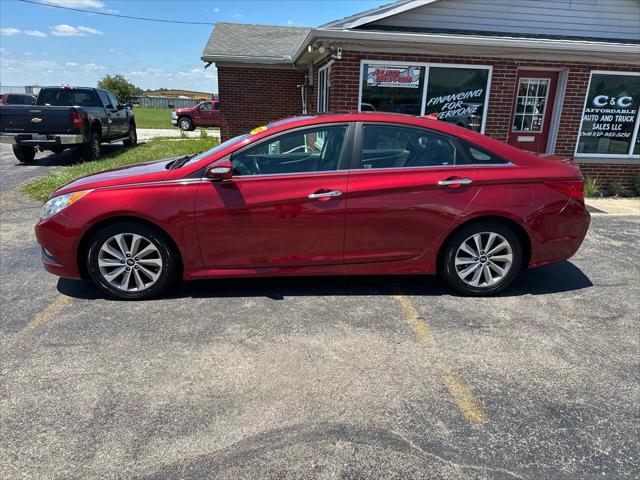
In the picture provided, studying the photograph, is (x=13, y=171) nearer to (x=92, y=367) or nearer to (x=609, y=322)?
(x=92, y=367)

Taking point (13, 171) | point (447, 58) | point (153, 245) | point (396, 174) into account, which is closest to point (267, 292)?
point (153, 245)

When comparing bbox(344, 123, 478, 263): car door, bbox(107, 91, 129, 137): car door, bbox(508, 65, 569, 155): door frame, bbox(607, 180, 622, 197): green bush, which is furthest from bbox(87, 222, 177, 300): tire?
bbox(107, 91, 129, 137): car door

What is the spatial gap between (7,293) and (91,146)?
9.45 m

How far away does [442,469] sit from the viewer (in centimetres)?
224

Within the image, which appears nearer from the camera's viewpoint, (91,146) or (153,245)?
(153,245)

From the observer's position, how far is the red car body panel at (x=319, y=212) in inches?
149

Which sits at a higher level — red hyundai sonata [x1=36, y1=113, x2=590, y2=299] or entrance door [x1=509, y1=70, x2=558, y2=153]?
entrance door [x1=509, y1=70, x2=558, y2=153]

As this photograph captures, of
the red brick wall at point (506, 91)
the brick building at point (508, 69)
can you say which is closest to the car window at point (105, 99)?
the brick building at point (508, 69)

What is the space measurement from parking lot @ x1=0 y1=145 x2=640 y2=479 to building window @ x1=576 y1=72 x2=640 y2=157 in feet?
19.3

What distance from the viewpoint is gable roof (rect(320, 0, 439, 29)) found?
26.3ft

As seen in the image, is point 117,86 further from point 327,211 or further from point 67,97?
point 327,211

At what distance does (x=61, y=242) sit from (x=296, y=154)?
210cm

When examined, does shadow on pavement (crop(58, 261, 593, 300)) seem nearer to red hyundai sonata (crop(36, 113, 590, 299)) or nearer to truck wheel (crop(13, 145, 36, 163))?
red hyundai sonata (crop(36, 113, 590, 299))

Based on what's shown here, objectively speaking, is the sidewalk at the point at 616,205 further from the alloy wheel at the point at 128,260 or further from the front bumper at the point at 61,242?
the front bumper at the point at 61,242
